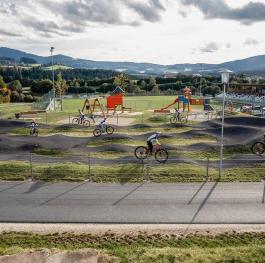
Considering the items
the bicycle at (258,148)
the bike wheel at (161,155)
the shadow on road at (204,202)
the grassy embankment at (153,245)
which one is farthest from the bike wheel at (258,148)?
the grassy embankment at (153,245)

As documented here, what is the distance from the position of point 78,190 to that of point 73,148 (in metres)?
9.62

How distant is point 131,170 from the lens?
2070cm

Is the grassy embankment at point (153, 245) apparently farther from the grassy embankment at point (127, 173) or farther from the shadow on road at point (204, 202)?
the grassy embankment at point (127, 173)

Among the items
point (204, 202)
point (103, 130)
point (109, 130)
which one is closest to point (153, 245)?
point (204, 202)

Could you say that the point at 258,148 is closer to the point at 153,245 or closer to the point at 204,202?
the point at 204,202

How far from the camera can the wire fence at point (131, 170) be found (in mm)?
19500

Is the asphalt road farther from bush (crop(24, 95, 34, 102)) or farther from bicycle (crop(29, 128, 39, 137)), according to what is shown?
bush (crop(24, 95, 34, 102))

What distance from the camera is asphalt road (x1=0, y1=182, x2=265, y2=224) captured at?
14648 mm

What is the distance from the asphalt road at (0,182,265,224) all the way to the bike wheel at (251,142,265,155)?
669 centimetres

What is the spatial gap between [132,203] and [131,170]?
465cm

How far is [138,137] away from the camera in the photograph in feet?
104

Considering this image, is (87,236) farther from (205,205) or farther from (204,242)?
(205,205)

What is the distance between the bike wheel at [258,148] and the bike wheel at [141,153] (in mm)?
7300

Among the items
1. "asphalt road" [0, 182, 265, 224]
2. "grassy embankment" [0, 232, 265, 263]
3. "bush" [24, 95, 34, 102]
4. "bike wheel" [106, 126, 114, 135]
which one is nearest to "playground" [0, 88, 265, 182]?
"asphalt road" [0, 182, 265, 224]
